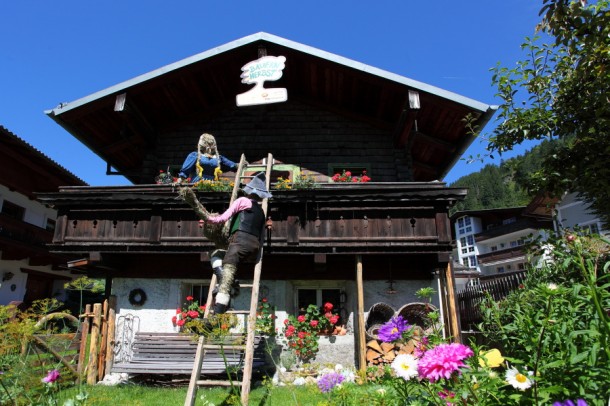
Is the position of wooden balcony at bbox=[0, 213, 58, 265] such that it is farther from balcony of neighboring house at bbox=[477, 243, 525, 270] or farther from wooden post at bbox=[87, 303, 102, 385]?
balcony of neighboring house at bbox=[477, 243, 525, 270]

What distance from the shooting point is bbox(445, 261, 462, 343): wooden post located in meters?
7.83

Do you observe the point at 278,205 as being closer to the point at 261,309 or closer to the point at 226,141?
the point at 261,309

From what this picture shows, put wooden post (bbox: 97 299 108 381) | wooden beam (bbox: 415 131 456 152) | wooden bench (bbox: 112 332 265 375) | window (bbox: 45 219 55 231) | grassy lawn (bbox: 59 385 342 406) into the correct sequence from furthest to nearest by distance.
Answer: window (bbox: 45 219 55 231) → wooden beam (bbox: 415 131 456 152) → wooden post (bbox: 97 299 108 381) → wooden bench (bbox: 112 332 265 375) → grassy lawn (bbox: 59 385 342 406)

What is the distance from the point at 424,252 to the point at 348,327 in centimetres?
247

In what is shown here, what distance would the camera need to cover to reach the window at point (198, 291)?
9.72 meters

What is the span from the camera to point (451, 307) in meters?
8.02

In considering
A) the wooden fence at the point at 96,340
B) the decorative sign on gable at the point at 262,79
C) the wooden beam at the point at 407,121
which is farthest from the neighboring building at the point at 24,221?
the wooden beam at the point at 407,121

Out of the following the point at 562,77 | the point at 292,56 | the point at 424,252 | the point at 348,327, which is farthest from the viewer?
the point at 292,56

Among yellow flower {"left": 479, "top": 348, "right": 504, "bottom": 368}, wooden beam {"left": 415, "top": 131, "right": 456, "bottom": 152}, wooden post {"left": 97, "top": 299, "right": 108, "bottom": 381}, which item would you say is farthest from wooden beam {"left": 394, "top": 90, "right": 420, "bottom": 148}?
yellow flower {"left": 479, "top": 348, "right": 504, "bottom": 368}

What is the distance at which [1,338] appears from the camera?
11.4ft

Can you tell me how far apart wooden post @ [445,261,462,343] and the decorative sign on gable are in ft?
18.3

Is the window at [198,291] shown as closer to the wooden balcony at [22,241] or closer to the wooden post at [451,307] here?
the wooden post at [451,307]

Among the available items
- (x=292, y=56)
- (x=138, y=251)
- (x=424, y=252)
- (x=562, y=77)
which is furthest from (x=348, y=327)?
(x=292, y=56)

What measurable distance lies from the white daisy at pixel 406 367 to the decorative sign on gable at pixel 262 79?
8.45 m
